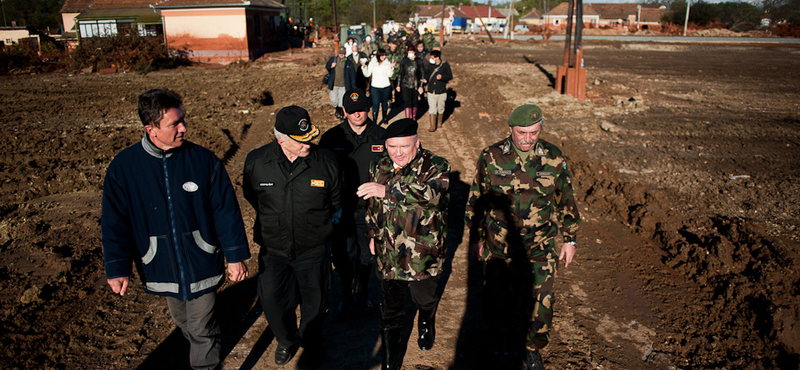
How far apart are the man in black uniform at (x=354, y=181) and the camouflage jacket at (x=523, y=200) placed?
3.62 feet

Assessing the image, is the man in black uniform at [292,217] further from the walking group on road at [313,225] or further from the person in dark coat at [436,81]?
the person in dark coat at [436,81]

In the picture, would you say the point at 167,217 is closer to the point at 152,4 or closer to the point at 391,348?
the point at 391,348

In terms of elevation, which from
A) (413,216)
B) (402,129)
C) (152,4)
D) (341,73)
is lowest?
(413,216)

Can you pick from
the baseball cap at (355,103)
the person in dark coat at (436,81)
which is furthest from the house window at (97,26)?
the baseball cap at (355,103)

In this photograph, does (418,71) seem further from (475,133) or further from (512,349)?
(512,349)

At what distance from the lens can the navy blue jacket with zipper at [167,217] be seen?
121 inches

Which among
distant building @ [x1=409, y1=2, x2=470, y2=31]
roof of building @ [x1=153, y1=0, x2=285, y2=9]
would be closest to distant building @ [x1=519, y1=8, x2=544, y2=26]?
distant building @ [x1=409, y1=2, x2=470, y2=31]

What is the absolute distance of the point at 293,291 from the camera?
3.89m

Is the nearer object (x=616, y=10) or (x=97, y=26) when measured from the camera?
(x=97, y=26)

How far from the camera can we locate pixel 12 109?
15203mm

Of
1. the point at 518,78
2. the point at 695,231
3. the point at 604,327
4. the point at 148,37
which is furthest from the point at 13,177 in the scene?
the point at 148,37

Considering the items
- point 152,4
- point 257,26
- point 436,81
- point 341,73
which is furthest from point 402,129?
point 152,4

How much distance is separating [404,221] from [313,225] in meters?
0.66

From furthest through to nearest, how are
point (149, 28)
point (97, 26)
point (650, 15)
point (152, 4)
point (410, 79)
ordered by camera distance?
point (650, 15), point (149, 28), point (97, 26), point (152, 4), point (410, 79)
